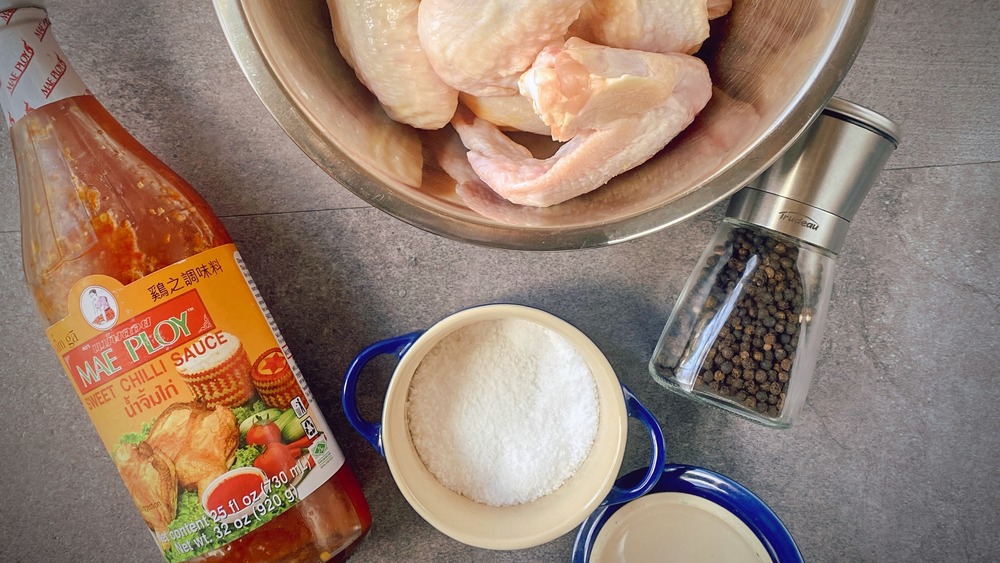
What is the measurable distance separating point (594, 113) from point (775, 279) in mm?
343

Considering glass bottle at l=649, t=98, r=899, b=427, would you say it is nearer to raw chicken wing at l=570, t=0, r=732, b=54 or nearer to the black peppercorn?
the black peppercorn

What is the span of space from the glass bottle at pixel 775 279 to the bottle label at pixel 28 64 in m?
0.65

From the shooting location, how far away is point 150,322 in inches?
21.8

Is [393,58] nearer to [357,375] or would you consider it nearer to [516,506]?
[357,375]

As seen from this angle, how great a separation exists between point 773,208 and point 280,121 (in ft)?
1.56

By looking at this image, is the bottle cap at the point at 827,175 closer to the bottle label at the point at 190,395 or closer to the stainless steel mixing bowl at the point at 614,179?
the stainless steel mixing bowl at the point at 614,179

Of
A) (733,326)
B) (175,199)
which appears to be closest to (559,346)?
(733,326)

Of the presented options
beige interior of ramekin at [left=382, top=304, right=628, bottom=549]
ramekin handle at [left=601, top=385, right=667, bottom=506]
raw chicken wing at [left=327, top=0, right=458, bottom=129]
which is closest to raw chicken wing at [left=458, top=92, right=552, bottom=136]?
raw chicken wing at [left=327, top=0, right=458, bottom=129]

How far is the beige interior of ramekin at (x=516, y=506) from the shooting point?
2.10 ft

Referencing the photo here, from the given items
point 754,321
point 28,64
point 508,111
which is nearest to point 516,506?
point 754,321

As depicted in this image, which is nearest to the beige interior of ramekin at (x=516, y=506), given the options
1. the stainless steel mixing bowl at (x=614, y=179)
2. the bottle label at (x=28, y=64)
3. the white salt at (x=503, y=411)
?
the white salt at (x=503, y=411)

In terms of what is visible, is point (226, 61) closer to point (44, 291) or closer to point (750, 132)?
point (44, 291)

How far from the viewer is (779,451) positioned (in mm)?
745

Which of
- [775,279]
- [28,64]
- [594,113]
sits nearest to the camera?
[594,113]
